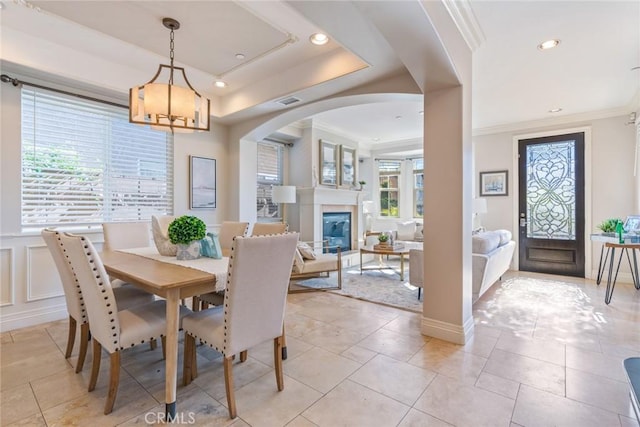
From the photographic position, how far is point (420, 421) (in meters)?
1.61

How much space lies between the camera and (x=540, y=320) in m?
3.07

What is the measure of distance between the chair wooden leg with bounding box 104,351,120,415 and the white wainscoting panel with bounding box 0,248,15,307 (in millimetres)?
2166

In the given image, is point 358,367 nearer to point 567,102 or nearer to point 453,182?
point 453,182

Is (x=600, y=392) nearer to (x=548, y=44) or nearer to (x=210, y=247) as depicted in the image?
(x=210, y=247)

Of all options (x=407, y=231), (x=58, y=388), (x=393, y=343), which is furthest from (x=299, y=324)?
Answer: (x=407, y=231)

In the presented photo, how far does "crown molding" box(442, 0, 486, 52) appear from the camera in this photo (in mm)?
2182

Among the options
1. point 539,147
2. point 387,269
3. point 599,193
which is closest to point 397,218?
point 387,269

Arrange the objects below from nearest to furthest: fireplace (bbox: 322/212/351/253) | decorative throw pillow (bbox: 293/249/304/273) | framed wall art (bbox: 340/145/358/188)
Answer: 1. decorative throw pillow (bbox: 293/249/304/273)
2. fireplace (bbox: 322/212/351/253)
3. framed wall art (bbox: 340/145/358/188)

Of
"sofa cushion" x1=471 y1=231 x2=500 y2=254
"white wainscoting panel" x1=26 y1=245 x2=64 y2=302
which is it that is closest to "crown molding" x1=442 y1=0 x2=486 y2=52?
"sofa cushion" x1=471 y1=231 x2=500 y2=254

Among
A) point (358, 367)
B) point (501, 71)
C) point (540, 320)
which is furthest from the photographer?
point (501, 71)

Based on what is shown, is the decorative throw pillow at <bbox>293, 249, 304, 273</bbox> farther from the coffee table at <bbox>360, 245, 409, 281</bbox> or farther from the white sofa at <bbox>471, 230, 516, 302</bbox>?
the white sofa at <bbox>471, 230, 516, 302</bbox>

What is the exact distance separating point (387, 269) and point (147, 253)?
159 inches

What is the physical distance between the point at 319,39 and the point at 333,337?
2.74 m

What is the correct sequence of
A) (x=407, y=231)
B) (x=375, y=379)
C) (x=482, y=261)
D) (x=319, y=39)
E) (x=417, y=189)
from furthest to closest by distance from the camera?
(x=417, y=189)
(x=407, y=231)
(x=482, y=261)
(x=319, y=39)
(x=375, y=379)
